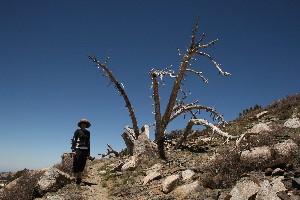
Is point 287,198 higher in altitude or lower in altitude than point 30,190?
lower

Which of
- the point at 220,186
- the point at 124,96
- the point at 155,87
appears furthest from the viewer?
the point at 124,96

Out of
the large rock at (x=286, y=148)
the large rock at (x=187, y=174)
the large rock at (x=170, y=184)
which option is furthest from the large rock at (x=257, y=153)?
the large rock at (x=170, y=184)

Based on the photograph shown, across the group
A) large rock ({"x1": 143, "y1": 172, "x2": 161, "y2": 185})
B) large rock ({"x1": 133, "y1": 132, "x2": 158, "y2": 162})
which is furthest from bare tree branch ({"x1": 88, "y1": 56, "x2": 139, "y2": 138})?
large rock ({"x1": 143, "y1": 172, "x2": 161, "y2": 185})

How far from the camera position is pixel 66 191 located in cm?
1150

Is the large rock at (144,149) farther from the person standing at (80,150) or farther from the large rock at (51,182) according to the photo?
the large rock at (51,182)

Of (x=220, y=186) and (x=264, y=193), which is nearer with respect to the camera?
(x=264, y=193)

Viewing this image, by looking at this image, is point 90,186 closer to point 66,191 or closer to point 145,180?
point 66,191

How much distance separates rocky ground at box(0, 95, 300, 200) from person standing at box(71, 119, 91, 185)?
0.48m

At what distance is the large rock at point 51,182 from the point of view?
11594mm

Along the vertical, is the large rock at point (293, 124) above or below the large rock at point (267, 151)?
above

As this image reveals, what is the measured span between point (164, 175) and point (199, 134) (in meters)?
11.7

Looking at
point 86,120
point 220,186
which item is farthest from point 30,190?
point 220,186

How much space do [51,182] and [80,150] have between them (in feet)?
5.22

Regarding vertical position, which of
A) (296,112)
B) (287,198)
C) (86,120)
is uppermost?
(296,112)
